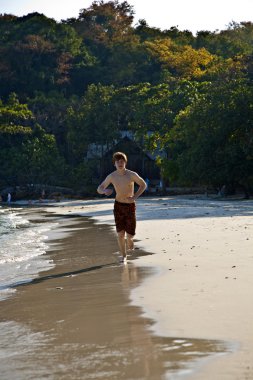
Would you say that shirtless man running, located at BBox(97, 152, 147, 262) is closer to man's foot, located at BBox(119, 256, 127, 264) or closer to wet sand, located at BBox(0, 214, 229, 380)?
man's foot, located at BBox(119, 256, 127, 264)

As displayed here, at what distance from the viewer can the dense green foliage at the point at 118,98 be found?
39.6 m

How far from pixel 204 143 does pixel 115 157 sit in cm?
2842

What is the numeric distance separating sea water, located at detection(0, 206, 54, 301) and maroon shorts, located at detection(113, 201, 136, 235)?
1309 millimetres

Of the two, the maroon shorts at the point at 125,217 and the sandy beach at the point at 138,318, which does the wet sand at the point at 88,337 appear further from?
the maroon shorts at the point at 125,217

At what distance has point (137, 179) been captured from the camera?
11578 mm

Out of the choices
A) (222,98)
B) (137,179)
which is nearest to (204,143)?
(222,98)

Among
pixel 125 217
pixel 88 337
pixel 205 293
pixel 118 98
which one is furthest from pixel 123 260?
pixel 118 98

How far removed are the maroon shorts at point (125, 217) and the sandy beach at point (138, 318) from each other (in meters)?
0.55

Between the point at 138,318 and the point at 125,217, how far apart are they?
4.86m

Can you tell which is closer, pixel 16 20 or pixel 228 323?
pixel 228 323

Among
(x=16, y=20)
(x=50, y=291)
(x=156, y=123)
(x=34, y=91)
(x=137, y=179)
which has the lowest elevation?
(x=50, y=291)

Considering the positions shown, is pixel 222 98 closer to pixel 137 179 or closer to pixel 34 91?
pixel 137 179

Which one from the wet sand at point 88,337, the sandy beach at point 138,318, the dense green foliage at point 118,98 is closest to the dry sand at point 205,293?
the sandy beach at point 138,318

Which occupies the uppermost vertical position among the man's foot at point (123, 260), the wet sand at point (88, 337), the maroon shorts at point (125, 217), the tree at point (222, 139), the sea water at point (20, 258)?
the tree at point (222, 139)
